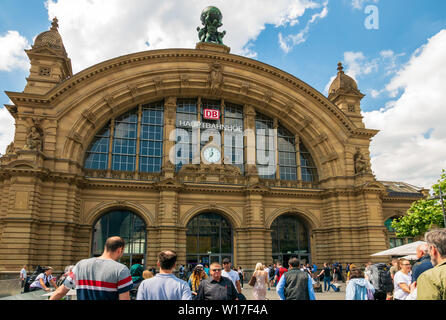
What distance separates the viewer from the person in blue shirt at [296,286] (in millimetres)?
7641

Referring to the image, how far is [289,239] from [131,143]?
18765 millimetres

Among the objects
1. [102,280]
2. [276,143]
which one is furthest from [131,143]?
[102,280]

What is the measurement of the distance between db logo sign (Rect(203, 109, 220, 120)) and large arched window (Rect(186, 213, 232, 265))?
33.1 ft

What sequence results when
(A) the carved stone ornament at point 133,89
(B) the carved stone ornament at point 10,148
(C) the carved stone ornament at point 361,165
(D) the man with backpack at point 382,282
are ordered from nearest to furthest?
(D) the man with backpack at point 382,282
(B) the carved stone ornament at point 10,148
(A) the carved stone ornament at point 133,89
(C) the carved stone ornament at point 361,165

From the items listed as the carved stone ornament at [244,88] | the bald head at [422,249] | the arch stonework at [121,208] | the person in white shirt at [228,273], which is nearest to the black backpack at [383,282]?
the bald head at [422,249]

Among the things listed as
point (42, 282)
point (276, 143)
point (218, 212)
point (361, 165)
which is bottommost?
point (42, 282)

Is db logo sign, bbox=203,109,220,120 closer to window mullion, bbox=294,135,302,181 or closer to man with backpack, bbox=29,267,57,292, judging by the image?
window mullion, bbox=294,135,302,181

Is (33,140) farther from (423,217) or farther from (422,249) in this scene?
(423,217)

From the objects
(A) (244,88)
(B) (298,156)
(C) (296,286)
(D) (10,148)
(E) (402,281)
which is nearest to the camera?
(C) (296,286)

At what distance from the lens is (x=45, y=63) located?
31.6m

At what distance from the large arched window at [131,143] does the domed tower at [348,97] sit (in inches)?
800

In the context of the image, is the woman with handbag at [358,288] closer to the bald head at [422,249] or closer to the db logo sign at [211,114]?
the bald head at [422,249]

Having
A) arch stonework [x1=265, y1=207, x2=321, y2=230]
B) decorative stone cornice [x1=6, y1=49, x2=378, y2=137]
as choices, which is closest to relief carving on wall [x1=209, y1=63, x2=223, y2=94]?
decorative stone cornice [x1=6, y1=49, x2=378, y2=137]

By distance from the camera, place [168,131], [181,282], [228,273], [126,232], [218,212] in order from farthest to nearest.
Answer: [168,131], [218,212], [126,232], [228,273], [181,282]
